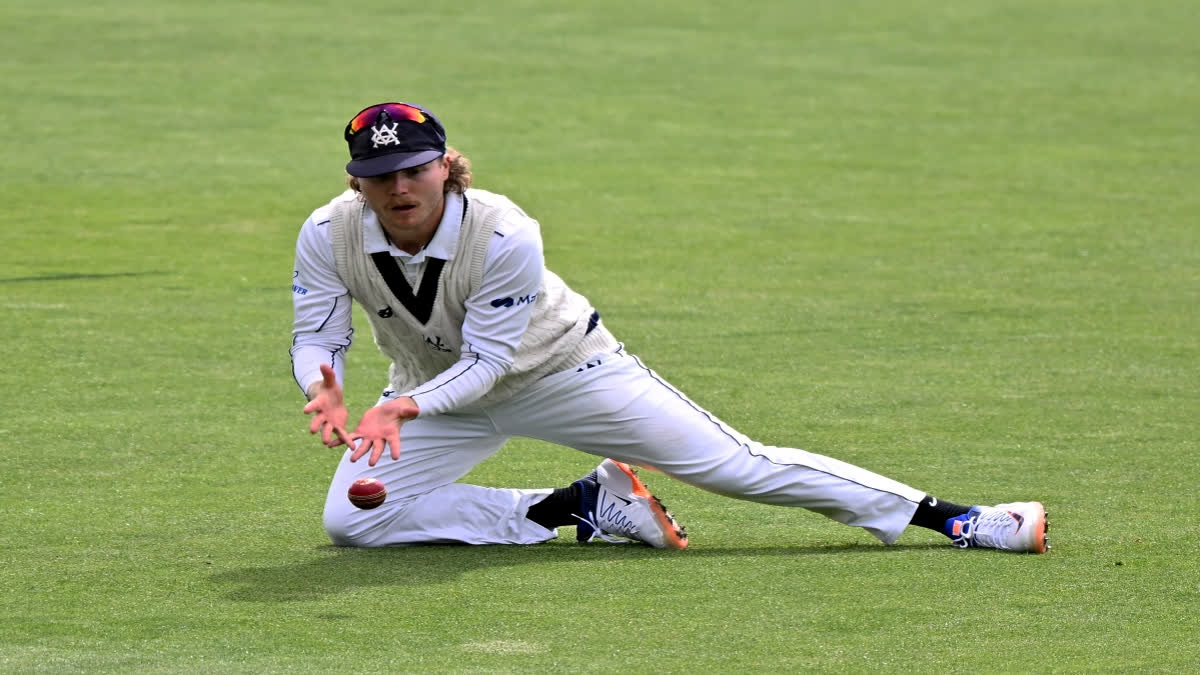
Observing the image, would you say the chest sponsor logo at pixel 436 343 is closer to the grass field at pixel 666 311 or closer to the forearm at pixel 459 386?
the forearm at pixel 459 386

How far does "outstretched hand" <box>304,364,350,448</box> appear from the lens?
18.1 feet

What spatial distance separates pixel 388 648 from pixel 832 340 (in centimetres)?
534

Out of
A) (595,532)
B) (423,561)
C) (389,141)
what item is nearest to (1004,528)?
(595,532)

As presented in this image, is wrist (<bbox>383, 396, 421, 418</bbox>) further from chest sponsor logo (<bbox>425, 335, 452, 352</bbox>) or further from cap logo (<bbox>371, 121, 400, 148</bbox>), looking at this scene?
cap logo (<bbox>371, 121, 400, 148</bbox>)

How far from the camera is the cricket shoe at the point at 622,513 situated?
6191mm

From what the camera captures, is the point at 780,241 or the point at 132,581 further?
the point at 780,241

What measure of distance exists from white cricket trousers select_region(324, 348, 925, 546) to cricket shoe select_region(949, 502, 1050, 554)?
0.59ft

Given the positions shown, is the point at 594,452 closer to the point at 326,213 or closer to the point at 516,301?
the point at 516,301

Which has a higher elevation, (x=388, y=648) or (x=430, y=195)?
(x=430, y=195)

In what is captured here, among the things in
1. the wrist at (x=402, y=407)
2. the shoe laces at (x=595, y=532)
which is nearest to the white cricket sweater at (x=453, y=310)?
the wrist at (x=402, y=407)

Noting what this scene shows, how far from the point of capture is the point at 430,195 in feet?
18.7

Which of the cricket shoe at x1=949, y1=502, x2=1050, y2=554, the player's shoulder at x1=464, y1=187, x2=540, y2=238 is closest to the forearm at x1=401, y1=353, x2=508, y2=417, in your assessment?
the player's shoulder at x1=464, y1=187, x2=540, y2=238

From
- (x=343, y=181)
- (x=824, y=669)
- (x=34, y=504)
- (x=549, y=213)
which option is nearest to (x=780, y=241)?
(x=549, y=213)

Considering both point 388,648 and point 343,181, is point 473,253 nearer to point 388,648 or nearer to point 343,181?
point 388,648
